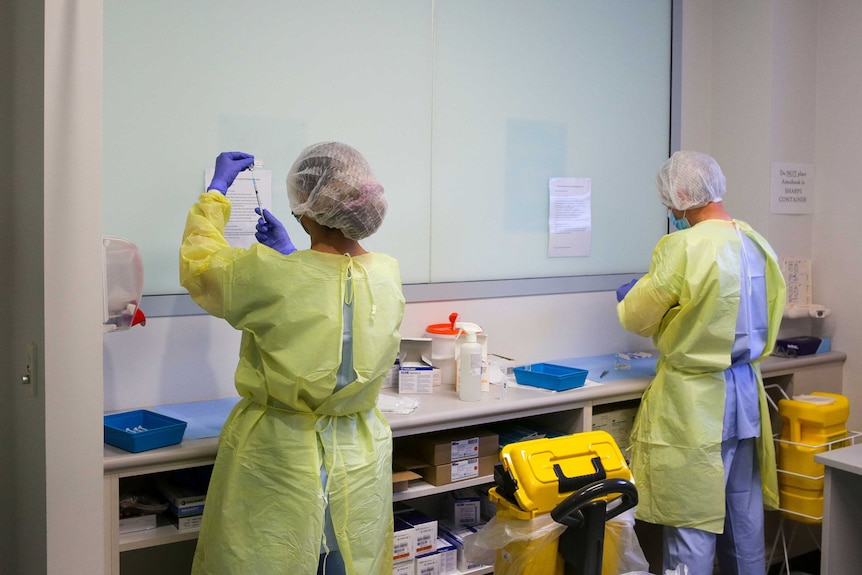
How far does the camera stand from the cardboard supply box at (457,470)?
8.14ft

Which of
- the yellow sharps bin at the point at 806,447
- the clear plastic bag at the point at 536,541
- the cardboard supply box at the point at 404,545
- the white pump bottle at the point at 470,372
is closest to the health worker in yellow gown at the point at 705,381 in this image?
the yellow sharps bin at the point at 806,447

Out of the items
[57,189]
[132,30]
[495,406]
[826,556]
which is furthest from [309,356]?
[826,556]

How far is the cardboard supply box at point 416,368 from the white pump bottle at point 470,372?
0.40ft

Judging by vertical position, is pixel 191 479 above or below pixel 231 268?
below

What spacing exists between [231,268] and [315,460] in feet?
1.57

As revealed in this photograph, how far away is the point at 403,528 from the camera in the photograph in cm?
250

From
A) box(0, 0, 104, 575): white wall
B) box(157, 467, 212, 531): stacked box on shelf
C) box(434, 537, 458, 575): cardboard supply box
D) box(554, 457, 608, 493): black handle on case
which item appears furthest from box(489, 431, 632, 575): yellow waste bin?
box(0, 0, 104, 575): white wall

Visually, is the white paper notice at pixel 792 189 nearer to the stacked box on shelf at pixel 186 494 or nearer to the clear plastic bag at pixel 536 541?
the clear plastic bag at pixel 536 541

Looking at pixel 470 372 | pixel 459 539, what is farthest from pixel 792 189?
pixel 459 539

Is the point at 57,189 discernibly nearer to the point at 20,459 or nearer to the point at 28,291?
the point at 28,291

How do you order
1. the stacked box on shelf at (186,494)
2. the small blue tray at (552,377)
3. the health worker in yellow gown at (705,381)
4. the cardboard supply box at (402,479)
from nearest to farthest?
the stacked box on shelf at (186,494) < the cardboard supply box at (402,479) < the health worker in yellow gown at (705,381) < the small blue tray at (552,377)

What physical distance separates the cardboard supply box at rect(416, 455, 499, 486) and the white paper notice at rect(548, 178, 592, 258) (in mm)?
999

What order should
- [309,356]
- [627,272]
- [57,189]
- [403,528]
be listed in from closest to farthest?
[57,189]
[309,356]
[403,528]
[627,272]

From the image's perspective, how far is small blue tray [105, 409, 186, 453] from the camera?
1964mm
